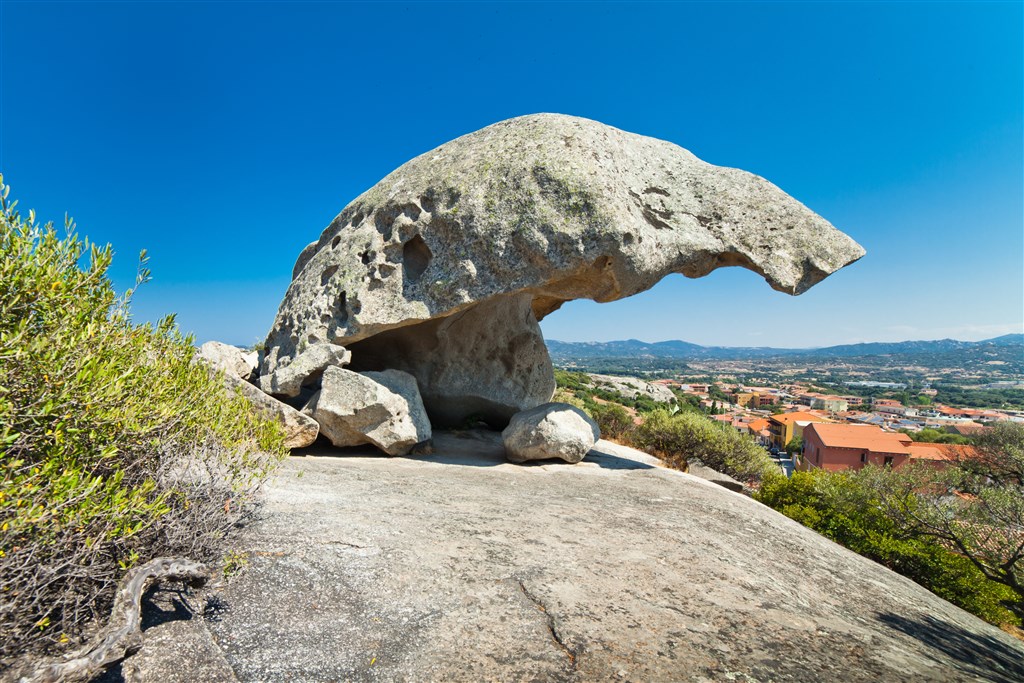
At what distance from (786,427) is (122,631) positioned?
7264 centimetres

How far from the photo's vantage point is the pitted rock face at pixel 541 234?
9789 mm

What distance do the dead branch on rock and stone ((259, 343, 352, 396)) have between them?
21.7 feet

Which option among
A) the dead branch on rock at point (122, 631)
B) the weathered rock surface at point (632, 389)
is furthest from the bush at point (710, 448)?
the weathered rock surface at point (632, 389)

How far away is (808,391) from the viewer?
122 m

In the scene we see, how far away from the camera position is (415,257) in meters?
11.1

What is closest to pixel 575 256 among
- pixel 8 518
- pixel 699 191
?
pixel 699 191

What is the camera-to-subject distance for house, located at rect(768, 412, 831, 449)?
205 ft

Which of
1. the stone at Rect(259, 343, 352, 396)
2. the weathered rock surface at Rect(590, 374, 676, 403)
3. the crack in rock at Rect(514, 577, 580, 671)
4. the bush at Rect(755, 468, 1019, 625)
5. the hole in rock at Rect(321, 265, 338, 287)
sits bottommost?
the weathered rock surface at Rect(590, 374, 676, 403)

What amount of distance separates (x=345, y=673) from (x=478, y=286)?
7.52 m

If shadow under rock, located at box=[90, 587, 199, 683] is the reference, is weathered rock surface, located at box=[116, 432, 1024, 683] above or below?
below

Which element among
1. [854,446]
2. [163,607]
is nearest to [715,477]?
Result: [163,607]

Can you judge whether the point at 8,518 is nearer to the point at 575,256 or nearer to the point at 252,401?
the point at 252,401

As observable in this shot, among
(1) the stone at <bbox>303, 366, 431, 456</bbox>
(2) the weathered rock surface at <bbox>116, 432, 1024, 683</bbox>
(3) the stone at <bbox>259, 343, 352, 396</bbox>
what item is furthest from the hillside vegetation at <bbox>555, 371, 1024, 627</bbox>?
(3) the stone at <bbox>259, 343, 352, 396</bbox>

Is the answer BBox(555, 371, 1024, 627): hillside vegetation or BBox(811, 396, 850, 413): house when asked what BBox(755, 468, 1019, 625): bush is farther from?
BBox(811, 396, 850, 413): house
